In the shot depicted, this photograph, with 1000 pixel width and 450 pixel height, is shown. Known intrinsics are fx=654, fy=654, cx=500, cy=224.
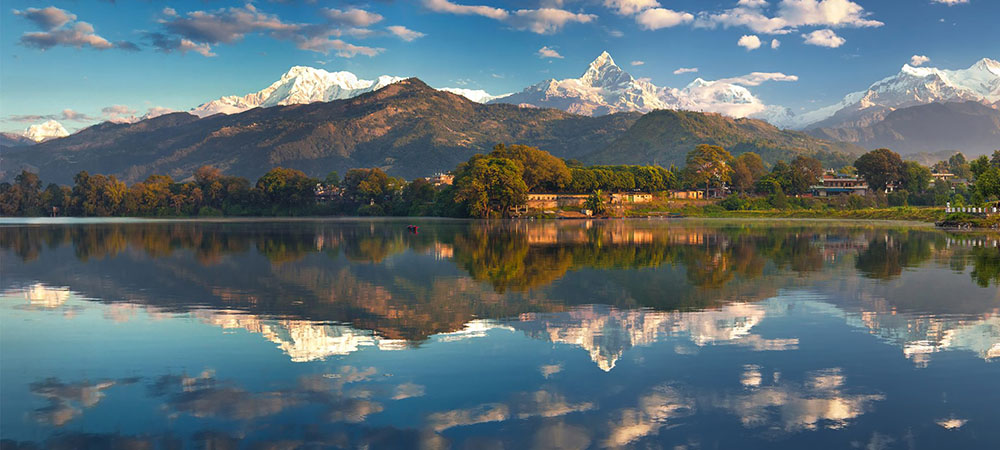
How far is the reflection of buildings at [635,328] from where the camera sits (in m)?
18.3

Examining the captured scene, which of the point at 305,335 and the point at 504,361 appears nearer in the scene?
the point at 504,361

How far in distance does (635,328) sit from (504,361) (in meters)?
5.83

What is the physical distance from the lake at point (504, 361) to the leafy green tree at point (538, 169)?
13994 centimetres

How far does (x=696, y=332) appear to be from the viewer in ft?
65.3

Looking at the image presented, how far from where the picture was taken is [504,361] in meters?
16.4

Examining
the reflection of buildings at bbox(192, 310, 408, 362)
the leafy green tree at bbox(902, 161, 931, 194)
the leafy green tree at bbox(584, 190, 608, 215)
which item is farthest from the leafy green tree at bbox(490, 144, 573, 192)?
the reflection of buildings at bbox(192, 310, 408, 362)

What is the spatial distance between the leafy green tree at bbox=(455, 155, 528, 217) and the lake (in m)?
115

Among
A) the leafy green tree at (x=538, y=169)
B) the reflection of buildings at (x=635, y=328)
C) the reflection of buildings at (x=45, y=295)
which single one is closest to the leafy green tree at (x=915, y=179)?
the leafy green tree at (x=538, y=169)

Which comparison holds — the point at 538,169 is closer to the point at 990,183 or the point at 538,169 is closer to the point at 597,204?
the point at 597,204

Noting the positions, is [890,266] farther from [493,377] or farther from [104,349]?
[104,349]

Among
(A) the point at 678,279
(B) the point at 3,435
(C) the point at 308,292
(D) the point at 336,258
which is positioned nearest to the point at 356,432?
(B) the point at 3,435

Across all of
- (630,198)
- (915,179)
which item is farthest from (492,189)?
(915,179)

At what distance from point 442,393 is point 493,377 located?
63.0 inches

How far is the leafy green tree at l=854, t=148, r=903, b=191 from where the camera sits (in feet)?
616
